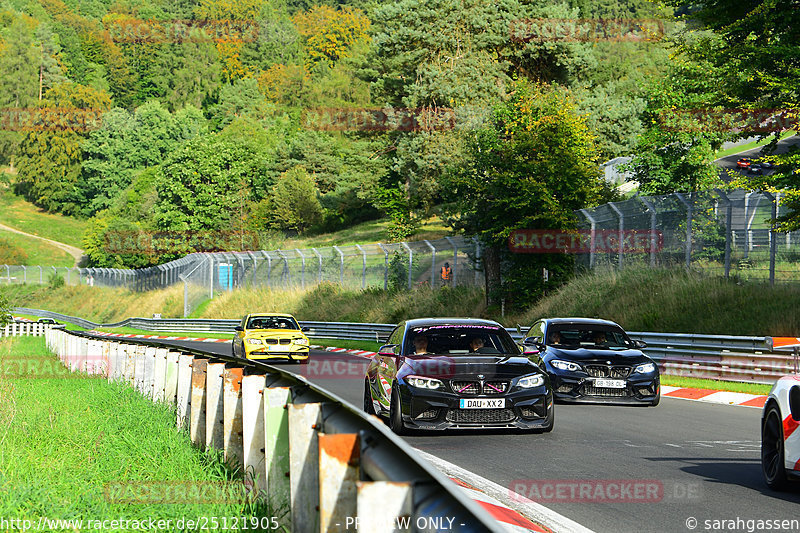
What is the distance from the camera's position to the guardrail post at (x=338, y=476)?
4266mm

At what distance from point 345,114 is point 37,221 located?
5083cm

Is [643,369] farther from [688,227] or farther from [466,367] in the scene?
[688,227]

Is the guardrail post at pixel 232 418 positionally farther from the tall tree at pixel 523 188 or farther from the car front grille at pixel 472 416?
the tall tree at pixel 523 188

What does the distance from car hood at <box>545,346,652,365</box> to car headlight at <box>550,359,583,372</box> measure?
6 centimetres

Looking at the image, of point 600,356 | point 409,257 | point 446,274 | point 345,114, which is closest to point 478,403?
point 600,356

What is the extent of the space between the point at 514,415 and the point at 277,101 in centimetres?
15444

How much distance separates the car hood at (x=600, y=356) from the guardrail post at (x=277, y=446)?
1039cm

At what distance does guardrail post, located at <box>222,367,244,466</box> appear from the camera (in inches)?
297

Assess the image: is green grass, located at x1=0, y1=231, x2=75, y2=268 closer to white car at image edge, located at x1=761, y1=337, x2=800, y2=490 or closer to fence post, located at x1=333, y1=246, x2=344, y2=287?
fence post, located at x1=333, y1=246, x2=344, y2=287

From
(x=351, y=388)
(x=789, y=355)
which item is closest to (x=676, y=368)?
(x=789, y=355)

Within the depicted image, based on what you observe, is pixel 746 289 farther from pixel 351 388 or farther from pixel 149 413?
pixel 149 413

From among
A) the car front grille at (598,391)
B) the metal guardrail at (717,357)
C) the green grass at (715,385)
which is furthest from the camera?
the metal guardrail at (717,357)

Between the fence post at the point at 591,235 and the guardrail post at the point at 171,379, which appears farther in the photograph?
the fence post at the point at 591,235

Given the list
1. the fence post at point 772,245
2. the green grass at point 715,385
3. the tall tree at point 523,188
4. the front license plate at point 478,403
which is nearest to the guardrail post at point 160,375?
the front license plate at point 478,403
